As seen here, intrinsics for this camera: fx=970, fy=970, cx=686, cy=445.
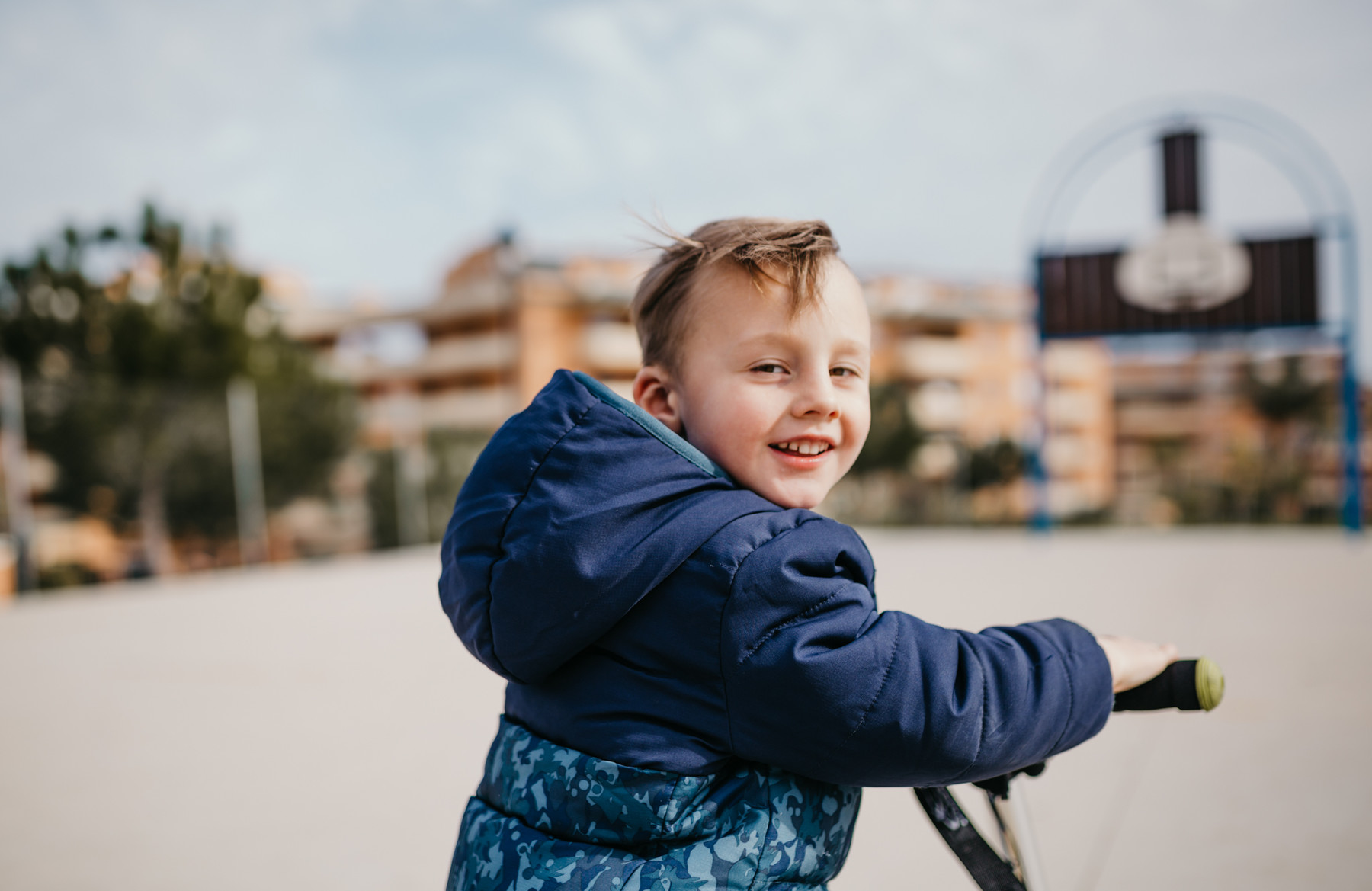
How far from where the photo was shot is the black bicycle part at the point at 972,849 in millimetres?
948

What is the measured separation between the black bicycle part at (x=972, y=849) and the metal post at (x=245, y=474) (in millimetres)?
11679

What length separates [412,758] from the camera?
11.1ft

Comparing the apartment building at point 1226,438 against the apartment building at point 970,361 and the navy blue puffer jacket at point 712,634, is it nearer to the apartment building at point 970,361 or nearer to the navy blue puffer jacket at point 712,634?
the apartment building at point 970,361

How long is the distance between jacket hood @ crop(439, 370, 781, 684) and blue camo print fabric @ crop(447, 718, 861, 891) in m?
0.11

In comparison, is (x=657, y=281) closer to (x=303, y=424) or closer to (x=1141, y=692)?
(x=1141, y=692)

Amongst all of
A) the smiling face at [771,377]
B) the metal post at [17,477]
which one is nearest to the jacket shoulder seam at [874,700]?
the smiling face at [771,377]

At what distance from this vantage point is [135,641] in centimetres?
607

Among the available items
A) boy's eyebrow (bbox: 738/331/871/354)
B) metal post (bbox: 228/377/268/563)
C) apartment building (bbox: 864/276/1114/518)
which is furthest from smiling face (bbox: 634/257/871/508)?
apartment building (bbox: 864/276/1114/518)

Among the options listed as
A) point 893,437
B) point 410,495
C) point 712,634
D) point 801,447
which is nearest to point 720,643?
point 712,634

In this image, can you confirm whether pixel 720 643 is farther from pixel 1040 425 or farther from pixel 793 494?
pixel 1040 425

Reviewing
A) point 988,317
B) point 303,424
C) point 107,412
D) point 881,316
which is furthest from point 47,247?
point 988,317

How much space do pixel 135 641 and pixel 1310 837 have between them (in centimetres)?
619

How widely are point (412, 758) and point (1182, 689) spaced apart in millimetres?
2949

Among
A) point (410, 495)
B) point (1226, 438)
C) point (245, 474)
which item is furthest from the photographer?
point (1226, 438)
